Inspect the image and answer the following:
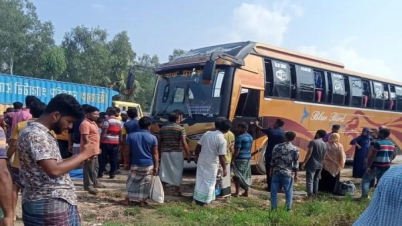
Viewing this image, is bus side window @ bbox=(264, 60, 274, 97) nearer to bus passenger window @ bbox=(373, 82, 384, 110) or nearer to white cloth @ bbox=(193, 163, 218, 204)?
white cloth @ bbox=(193, 163, 218, 204)

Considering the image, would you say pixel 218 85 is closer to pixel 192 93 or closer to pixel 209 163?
pixel 192 93

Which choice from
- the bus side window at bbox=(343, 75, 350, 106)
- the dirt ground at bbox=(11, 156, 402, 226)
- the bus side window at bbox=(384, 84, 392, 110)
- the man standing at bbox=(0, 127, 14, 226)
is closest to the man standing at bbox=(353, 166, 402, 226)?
the man standing at bbox=(0, 127, 14, 226)

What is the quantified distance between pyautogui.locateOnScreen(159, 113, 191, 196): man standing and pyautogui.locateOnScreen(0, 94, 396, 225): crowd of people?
19 millimetres

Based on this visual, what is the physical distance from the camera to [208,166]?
6.89 metres

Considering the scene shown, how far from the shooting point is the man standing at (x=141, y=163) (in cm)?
658

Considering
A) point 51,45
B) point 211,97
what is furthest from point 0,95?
point 51,45

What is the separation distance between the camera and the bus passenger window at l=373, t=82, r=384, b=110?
14.1 metres

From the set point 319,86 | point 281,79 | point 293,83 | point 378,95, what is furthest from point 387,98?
point 281,79

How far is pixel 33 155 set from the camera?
2.66 meters

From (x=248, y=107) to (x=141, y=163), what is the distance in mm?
3940

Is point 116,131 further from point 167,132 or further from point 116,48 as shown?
point 116,48

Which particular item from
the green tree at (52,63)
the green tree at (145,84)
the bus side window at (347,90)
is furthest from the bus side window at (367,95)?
the green tree at (52,63)

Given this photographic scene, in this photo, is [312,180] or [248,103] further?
[248,103]

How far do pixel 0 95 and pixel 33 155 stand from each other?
1587 cm
